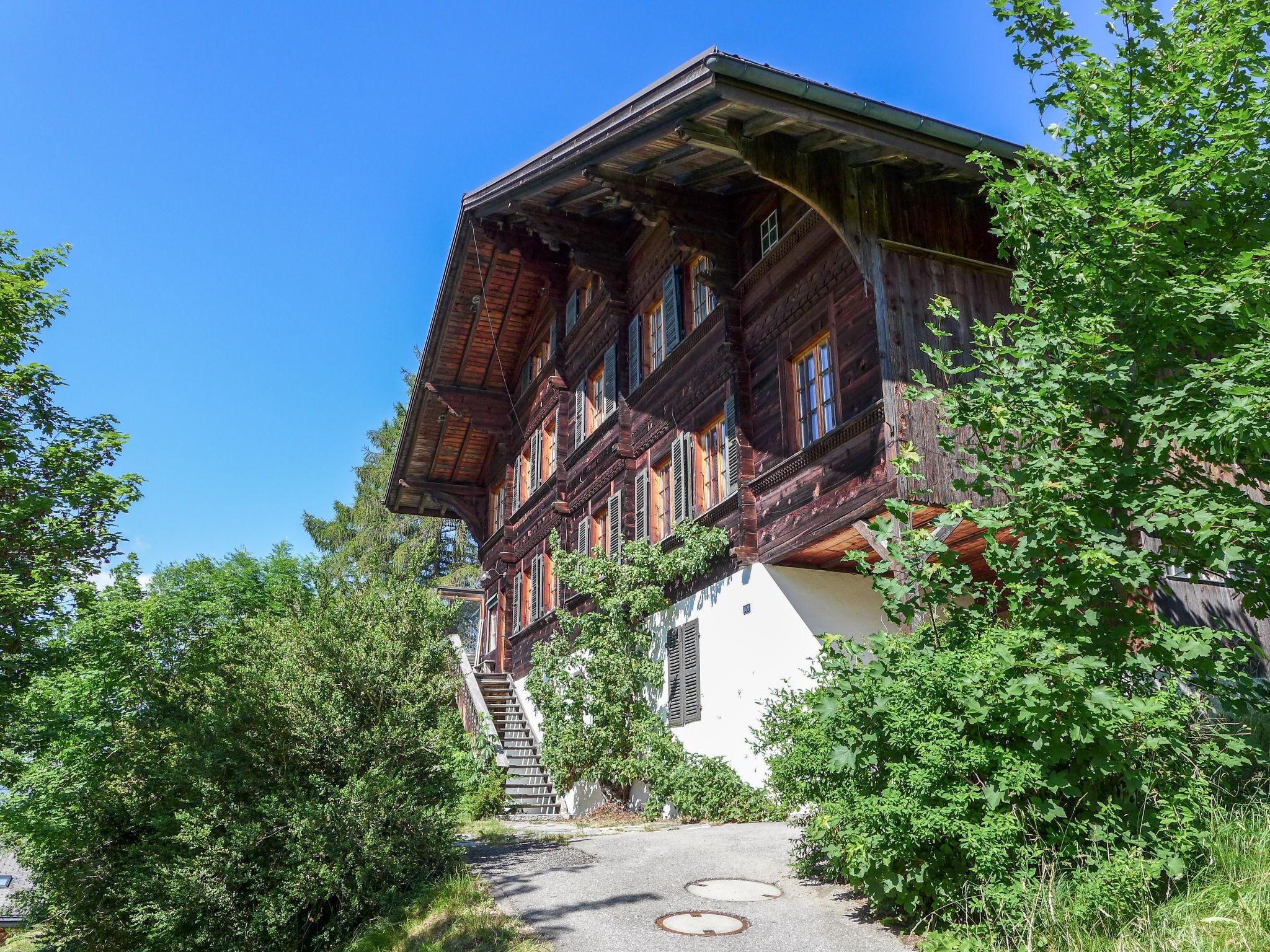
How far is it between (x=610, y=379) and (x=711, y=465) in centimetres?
407

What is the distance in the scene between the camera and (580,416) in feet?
63.2

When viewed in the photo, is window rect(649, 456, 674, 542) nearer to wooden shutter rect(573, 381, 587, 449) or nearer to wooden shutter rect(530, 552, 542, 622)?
wooden shutter rect(573, 381, 587, 449)

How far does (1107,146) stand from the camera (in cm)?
576

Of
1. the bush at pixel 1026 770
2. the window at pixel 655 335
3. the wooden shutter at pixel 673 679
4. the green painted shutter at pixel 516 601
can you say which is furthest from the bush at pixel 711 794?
the green painted shutter at pixel 516 601

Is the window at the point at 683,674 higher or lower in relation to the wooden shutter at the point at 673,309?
lower

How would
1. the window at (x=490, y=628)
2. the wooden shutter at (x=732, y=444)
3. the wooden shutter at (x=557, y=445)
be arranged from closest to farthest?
the wooden shutter at (x=732, y=444)
the wooden shutter at (x=557, y=445)
the window at (x=490, y=628)

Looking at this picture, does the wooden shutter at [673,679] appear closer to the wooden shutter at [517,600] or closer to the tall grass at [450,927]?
the tall grass at [450,927]

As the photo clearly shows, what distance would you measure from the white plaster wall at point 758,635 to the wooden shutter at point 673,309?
4.13 metres

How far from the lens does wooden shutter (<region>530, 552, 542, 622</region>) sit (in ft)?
67.6

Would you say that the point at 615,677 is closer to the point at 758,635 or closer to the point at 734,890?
the point at 758,635

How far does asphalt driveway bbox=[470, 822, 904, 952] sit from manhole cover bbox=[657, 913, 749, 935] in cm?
3

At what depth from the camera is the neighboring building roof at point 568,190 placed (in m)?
10.1

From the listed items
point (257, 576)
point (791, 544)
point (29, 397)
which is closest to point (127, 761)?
point (29, 397)

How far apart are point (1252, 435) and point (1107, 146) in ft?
6.88
